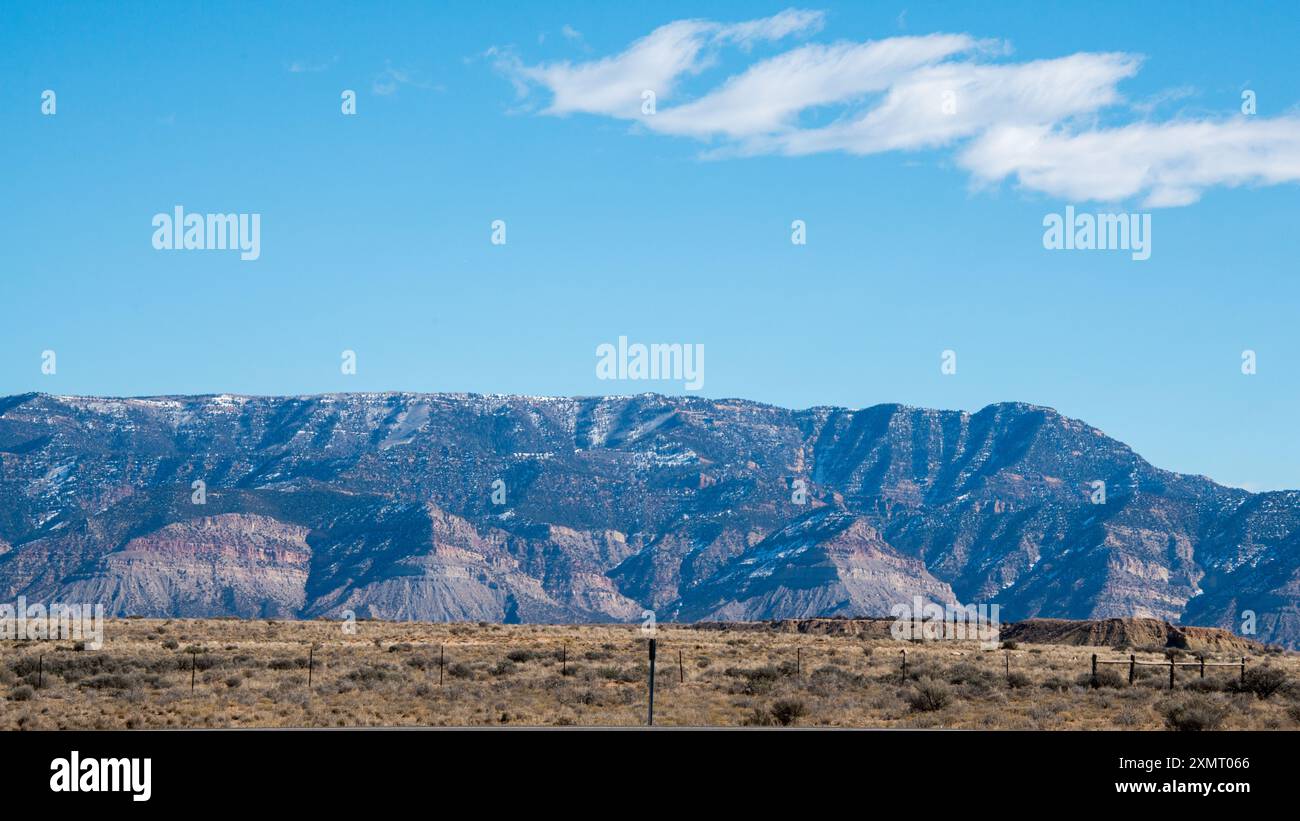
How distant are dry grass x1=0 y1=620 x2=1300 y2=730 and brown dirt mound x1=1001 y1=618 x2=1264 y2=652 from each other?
6113cm

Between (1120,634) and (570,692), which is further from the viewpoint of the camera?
(1120,634)

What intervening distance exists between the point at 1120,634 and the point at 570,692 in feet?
327

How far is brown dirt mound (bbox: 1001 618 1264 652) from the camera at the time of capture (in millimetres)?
123481

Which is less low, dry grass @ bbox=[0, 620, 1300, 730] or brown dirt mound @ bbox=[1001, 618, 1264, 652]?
dry grass @ bbox=[0, 620, 1300, 730]

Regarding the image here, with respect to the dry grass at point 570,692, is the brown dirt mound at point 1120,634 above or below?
below

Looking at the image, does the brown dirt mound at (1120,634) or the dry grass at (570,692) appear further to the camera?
the brown dirt mound at (1120,634)

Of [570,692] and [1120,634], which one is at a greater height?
[570,692]

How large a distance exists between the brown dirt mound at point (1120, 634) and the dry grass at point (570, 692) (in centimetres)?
6113

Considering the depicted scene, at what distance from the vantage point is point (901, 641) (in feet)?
301

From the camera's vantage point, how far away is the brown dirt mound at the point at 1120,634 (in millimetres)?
123481

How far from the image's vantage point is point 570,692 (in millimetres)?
43938
